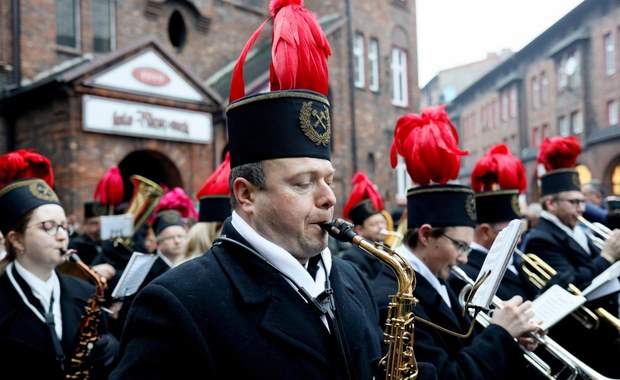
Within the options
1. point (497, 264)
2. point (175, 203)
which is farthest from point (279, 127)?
point (175, 203)

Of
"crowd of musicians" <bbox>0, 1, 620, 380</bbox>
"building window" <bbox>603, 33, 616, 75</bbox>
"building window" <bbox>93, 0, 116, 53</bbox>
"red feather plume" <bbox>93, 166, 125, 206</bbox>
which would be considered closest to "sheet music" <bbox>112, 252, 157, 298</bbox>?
"crowd of musicians" <bbox>0, 1, 620, 380</bbox>

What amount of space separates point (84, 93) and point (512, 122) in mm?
35578

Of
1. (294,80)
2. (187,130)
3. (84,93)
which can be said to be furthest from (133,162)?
(294,80)

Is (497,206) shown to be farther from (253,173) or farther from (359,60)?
(359,60)

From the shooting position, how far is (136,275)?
4.62 m

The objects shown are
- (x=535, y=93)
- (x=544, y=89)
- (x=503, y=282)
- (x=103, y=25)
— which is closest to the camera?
(x=503, y=282)

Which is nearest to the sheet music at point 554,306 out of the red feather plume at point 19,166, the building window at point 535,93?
the red feather plume at point 19,166

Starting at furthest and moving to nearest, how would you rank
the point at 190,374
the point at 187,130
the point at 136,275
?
the point at 187,130 → the point at 136,275 → the point at 190,374

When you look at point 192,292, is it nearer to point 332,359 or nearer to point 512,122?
point 332,359

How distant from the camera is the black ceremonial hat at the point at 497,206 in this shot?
17.1 feet

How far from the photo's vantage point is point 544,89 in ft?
122

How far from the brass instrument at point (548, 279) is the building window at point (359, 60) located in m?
16.6

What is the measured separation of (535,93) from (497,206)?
118 ft

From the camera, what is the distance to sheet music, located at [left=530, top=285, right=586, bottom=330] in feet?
11.5
